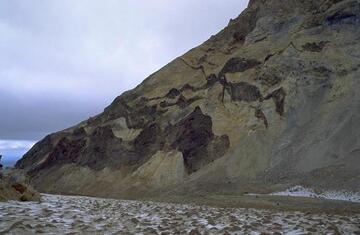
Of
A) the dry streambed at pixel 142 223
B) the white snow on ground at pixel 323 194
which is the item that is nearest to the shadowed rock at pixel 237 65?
the white snow on ground at pixel 323 194

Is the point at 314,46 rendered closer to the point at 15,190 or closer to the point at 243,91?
the point at 243,91

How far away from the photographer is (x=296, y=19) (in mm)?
50062

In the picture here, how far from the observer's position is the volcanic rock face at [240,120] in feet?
121

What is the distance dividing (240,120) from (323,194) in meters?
18.9

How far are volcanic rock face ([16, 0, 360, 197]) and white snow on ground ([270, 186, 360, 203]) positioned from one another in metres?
1.37

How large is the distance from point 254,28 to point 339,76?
13.7 meters

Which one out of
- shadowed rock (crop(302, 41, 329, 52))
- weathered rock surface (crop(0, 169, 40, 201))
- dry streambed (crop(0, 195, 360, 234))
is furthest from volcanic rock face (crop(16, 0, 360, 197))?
weathered rock surface (crop(0, 169, 40, 201))

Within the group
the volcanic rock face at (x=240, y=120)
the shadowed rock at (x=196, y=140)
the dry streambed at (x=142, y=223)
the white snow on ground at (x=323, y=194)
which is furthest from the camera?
the shadowed rock at (x=196, y=140)

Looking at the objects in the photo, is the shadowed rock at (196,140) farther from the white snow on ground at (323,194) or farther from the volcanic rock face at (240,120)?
the white snow on ground at (323,194)

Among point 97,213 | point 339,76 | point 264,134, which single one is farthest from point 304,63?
point 97,213

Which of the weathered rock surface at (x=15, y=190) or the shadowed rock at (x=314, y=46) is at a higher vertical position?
the shadowed rock at (x=314, y=46)

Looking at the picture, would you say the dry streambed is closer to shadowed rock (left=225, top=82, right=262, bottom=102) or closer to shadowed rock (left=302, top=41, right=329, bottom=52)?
shadowed rock (left=225, top=82, right=262, bottom=102)

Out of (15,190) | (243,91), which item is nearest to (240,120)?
(243,91)

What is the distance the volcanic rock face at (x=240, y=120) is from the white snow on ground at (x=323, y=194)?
1.37m
